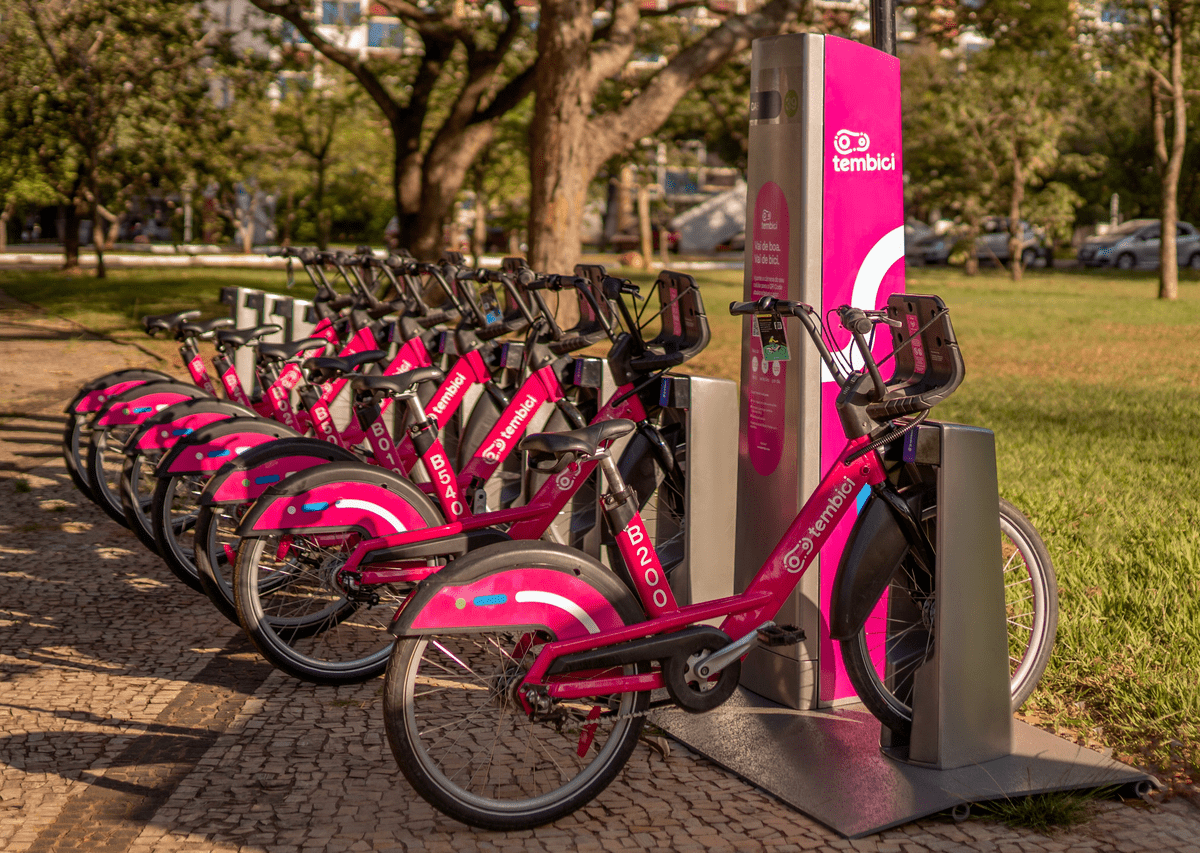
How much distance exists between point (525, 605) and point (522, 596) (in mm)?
25

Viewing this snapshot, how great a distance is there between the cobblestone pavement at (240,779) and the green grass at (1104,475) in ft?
2.26

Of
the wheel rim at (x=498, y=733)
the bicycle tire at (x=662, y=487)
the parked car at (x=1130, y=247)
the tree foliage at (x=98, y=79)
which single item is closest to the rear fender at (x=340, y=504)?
the wheel rim at (x=498, y=733)

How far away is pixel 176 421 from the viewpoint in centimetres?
557

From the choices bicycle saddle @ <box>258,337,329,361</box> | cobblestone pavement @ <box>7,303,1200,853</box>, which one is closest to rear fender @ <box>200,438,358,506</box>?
cobblestone pavement @ <box>7,303,1200,853</box>

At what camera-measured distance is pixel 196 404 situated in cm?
560

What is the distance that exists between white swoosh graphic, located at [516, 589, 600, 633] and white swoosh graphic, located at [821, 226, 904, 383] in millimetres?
1253

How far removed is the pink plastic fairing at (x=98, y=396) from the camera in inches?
254

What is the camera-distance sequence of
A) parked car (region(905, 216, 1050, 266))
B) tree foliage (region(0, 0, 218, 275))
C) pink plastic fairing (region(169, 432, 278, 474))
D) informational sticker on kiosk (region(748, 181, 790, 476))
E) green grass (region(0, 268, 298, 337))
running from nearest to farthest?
informational sticker on kiosk (region(748, 181, 790, 476))
pink plastic fairing (region(169, 432, 278, 474))
green grass (region(0, 268, 298, 337))
tree foliage (region(0, 0, 218, 275))
parked car (region(905, 216, 1050, 266))

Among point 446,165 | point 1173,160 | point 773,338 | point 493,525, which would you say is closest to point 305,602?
point 493,525

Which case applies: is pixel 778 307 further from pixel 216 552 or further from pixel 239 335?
pixel 239 335

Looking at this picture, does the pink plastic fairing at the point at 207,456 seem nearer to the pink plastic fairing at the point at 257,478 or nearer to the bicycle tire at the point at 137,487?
the pink plastic fairing at the point at 257,478

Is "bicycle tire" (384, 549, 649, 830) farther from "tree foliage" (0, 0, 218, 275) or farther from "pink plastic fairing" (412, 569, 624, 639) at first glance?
"tree foliage" (0, 0, 218, 275)

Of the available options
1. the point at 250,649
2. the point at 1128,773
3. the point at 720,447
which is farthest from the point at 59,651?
the point at 1128,773

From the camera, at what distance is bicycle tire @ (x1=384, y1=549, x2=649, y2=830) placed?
127 inches
